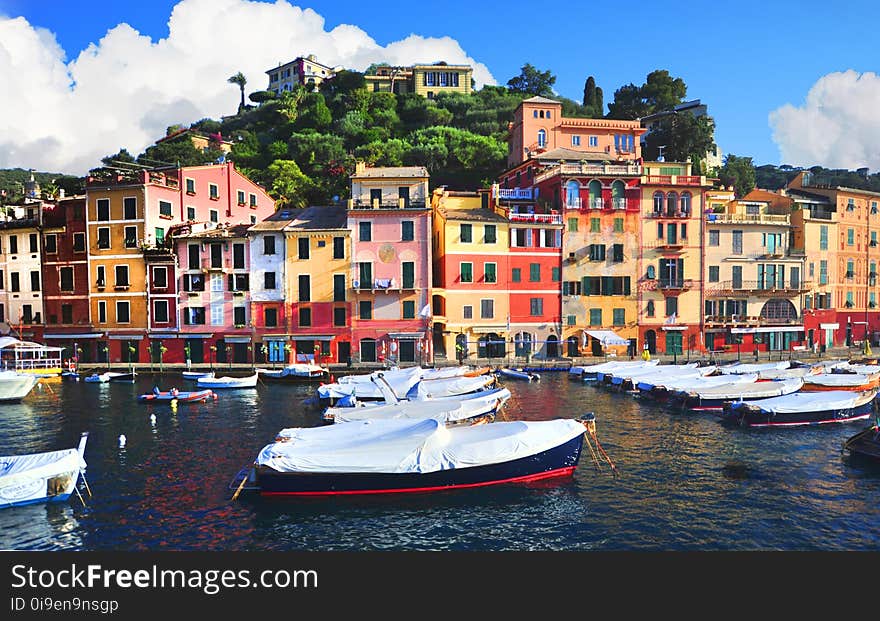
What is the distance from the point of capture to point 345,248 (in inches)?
2445

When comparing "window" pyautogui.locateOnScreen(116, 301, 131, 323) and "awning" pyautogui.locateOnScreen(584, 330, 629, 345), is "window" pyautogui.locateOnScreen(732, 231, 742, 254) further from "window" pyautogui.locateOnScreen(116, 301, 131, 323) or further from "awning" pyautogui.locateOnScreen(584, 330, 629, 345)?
"window" pyautogui.locateOnScreen(116, 301, 131, 323)

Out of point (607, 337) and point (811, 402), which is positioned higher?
point (607, 337)

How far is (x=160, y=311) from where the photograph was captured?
6384 centimetres

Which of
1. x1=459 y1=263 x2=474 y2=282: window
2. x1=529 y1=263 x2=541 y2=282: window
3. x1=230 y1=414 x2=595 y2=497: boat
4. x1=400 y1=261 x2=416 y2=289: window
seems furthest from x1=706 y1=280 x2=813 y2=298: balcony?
x1=230 y1=414 x2=595 y2=497: boat

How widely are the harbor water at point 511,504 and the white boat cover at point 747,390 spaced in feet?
19.5

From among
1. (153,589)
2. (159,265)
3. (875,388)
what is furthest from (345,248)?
(153,589)

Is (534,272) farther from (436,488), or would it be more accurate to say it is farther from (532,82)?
(532,82)

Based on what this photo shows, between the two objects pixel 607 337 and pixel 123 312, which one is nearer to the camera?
pixel 123 312

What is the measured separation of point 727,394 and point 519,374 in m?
18.1

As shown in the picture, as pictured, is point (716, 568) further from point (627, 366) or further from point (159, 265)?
point (159, 265)

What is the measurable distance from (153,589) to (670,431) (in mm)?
31648

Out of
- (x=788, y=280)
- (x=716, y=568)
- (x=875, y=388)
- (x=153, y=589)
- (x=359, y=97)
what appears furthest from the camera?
(x=359, y=97)

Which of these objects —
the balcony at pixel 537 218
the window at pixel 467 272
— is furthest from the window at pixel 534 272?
the window at pixel 467 272

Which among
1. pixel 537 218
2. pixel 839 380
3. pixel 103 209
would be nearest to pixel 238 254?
pixel 103 209
